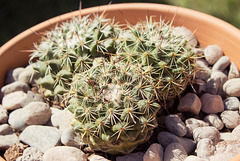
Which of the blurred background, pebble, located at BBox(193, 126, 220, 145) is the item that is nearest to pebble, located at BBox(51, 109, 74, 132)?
pebble, located at BBox(193, 126, 220, 145)

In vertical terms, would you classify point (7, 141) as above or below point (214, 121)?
below

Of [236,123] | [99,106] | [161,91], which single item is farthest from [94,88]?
[236,123]

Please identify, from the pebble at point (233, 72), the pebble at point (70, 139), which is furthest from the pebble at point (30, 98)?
the pebble at point (233, 72)

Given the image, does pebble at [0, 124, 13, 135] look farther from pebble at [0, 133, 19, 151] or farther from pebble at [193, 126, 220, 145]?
pebble at [193, 126, 220, 145]

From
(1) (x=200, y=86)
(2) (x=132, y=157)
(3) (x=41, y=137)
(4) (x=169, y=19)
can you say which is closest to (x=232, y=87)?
(1) (x=200, y=86)

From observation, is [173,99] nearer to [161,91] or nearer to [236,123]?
[161,91]

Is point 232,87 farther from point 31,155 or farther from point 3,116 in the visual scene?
point 3,116

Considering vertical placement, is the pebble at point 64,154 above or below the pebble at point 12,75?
below

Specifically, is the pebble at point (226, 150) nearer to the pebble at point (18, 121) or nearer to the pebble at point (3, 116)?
the pebble at point (18, 121)
